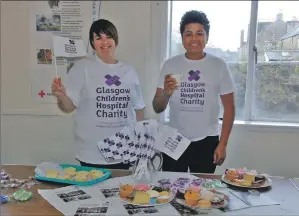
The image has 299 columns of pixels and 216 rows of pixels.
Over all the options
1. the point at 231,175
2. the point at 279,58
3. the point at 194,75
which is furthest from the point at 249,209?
the point at 279,58

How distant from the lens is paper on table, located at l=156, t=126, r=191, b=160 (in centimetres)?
152

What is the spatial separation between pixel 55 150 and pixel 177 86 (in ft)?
4.87

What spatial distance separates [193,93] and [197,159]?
0.36 meters

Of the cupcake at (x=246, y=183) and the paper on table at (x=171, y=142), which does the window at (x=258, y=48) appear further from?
the cupcake at (x=246, y=183)

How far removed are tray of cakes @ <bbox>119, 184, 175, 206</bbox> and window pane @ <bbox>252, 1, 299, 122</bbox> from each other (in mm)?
1544

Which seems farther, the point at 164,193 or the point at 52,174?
the point at 52,174

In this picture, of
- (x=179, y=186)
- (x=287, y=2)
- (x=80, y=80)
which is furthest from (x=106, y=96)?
(x=287, y=2)

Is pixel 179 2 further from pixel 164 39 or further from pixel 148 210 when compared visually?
pixel 148 210

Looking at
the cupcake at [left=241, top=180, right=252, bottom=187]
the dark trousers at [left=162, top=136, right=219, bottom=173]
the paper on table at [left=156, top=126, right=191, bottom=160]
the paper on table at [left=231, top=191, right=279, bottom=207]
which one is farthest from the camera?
the dark trousers at [left=162, top=136, right=219, bottom=173]

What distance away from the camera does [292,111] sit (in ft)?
8.41

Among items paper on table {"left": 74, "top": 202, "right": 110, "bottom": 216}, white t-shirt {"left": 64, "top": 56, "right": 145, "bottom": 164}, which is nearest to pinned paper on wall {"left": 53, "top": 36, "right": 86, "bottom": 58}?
white t-shirt {"left": 64, "top": 56, "right": 145, "bottom": 164}

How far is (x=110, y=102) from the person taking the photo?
68.1 inches

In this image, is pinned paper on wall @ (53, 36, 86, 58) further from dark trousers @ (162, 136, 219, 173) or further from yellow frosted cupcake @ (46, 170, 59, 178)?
dark trousers @ (162, 136, 219, 173)

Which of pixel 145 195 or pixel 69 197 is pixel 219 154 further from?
pixel 69 197
